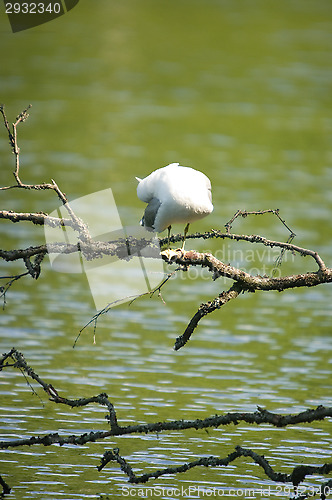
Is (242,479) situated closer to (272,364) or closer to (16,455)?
(16,455)

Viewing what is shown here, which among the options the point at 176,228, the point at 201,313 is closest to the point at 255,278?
the point at 201,313

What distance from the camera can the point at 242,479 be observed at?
856 centimetres

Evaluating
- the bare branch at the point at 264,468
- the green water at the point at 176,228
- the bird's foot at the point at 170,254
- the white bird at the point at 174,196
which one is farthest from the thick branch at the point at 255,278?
the green water at the point at 176,228

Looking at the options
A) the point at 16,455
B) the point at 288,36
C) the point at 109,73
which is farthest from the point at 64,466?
the point at 288,36

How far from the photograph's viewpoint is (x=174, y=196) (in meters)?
7.26

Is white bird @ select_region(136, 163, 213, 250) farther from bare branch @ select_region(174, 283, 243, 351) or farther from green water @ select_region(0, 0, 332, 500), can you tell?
green water @ select_region(0, 0, 332, 500)

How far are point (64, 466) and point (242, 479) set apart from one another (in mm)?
1673

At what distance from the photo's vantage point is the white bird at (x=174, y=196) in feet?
23.9

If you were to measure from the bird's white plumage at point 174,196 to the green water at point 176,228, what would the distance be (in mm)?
2544

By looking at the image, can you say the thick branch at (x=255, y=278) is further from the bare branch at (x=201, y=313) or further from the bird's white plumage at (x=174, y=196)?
the bird's white plumage at (x=174, y=196)

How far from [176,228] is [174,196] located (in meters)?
9.23

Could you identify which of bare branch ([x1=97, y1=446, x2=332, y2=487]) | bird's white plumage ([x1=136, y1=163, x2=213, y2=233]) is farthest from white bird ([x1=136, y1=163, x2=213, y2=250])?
bare branch ([x1=97, y1=446, x2=332, y2=487])

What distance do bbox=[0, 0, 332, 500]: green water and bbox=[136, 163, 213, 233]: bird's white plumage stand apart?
2544mm

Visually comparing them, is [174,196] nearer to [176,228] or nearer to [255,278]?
[255,278]
